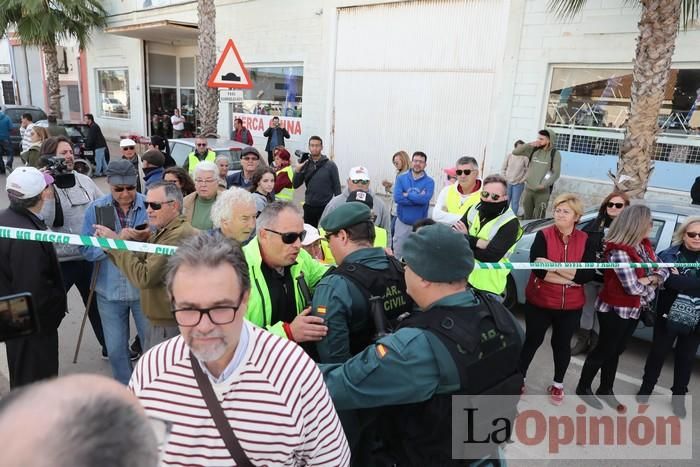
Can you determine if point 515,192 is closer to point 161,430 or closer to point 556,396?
point 556,396

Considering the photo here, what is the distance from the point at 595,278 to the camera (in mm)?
4070

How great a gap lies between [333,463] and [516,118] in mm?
9355

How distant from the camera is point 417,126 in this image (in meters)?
11.4

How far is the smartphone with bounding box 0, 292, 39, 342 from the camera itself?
62.7 inches

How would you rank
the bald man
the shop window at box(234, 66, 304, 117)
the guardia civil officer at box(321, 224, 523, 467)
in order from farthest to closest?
the shop window at box(234, 66, 304, 117) < the guardia civil officer at box(321, 224, 523, 467) < the bald man

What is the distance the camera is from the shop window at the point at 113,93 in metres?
21.2

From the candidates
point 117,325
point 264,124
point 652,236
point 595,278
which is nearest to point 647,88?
point 652,236

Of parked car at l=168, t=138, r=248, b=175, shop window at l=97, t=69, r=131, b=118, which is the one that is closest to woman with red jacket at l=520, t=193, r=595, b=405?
parked car at l=168, t=138, r=248, b=175

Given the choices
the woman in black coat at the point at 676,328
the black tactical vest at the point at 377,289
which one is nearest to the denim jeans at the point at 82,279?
the black tactical vest at the point at 377,289

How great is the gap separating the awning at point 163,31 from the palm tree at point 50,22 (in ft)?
5.85

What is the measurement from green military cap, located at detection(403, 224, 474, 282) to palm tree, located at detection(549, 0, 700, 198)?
5639 mm

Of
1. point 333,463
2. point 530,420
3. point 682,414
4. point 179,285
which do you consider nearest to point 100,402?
point 179,285

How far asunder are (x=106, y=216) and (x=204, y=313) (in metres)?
2.54

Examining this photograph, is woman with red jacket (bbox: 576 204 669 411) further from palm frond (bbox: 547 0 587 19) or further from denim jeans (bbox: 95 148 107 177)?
denim jeans (bbox: 95 148 107 177)
